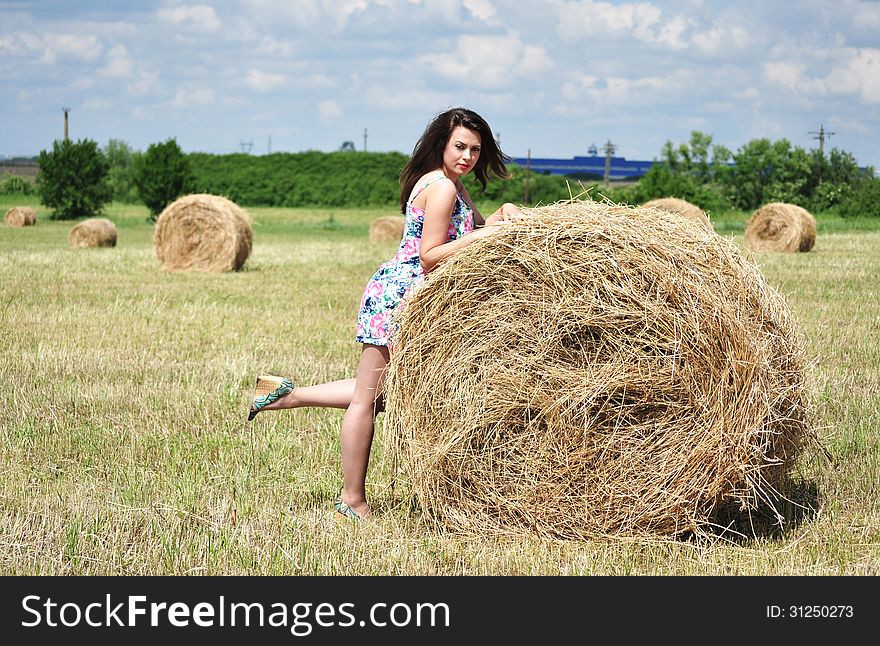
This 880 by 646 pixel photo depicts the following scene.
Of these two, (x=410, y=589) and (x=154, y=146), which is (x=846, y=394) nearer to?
(x=410, y=589)

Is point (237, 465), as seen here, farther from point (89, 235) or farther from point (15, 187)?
point (15, 187)

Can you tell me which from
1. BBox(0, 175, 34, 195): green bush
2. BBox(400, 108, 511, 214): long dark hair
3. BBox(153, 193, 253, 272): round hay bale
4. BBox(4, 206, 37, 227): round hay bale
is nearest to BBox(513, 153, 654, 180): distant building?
BBox(0, 175, 34, 195): green bush

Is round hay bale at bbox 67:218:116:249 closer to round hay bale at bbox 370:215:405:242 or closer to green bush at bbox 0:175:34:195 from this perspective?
round hay bale at bbox 370:215:405:242

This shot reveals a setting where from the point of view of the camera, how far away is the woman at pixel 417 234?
489cm

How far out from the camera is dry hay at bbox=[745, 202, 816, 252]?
23.5 metres

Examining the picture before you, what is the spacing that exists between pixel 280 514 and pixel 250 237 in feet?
49.0

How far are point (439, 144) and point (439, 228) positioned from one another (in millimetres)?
466

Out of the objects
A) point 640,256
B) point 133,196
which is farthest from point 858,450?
point 133,196

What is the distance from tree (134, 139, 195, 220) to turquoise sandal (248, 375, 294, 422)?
134 ft

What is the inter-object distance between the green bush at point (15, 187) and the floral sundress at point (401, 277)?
57.5 metres

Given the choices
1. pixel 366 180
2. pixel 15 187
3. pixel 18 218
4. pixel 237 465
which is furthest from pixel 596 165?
pixel 237 465

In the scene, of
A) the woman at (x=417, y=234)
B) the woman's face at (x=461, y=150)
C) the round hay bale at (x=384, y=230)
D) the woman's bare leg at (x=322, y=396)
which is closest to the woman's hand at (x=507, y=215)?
the woman at (x=417, y=234)

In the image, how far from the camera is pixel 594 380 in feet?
15.3

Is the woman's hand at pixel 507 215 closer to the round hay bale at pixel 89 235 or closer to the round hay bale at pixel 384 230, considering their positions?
the round hay bale at pixel 89 235
